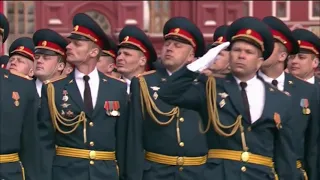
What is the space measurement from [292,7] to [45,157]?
18.3m

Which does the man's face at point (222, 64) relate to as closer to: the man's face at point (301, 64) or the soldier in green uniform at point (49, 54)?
the man's face at point (301, 64)

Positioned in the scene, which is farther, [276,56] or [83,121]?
[276,56]

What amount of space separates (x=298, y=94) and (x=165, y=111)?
1.40 meters

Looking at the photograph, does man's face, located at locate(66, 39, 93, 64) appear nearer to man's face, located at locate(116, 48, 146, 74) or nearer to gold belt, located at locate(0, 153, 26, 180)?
gold belt, located at locate(0, 153, 26, 180)

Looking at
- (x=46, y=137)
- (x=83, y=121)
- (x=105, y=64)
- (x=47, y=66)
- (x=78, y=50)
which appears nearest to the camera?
(x=46, y=137)

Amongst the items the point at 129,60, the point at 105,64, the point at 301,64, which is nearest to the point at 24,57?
the point at 105,64

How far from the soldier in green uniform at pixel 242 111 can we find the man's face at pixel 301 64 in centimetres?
255

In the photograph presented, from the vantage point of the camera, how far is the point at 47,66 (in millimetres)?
9531

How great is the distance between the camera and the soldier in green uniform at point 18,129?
7.41 metres

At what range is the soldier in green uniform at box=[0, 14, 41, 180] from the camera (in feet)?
24.3

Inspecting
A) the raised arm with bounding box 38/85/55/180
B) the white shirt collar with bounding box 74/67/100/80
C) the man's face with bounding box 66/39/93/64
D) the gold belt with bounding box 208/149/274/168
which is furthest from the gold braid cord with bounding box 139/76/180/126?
the gold belt with bounding box 208/149/274/168

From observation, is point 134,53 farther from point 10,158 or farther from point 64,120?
point 10,158

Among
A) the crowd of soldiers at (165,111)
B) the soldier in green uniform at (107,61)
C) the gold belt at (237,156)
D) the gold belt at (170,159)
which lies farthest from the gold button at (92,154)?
the soldier in green uniform at (107,61)

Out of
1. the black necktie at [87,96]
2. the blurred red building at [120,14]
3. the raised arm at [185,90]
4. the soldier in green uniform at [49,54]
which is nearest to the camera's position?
the raised arm at [185,90]
